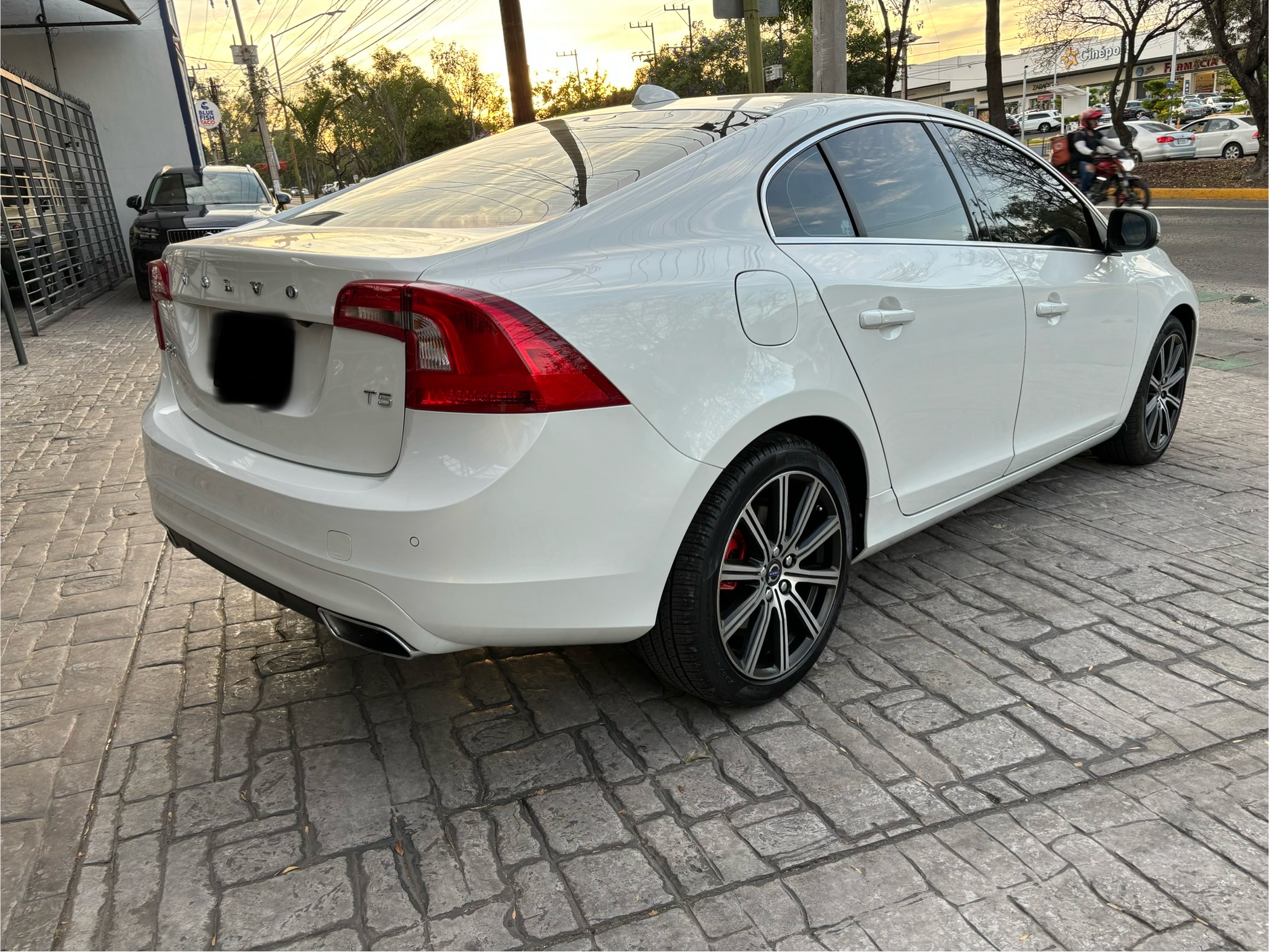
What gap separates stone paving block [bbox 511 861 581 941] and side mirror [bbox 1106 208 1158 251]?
129 inches

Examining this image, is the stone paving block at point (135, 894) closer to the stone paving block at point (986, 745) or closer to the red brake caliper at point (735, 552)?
the red brake caliper at point (735, 552)

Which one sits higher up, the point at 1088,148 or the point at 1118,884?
the point at 1088,148

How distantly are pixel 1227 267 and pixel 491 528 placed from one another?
11432 millimetres

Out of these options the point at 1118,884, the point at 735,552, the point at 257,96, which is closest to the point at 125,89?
the point at 735,552

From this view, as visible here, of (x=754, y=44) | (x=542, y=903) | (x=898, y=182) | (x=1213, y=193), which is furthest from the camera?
(x=1213, y=193)

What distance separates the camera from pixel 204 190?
14.0 metres

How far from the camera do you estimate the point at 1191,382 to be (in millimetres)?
6477

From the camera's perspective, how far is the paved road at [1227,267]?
7.42m

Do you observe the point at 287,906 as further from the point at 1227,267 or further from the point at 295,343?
the point at 1227,267

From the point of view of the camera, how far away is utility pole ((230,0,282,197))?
47.6 metres

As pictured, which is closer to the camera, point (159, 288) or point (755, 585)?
point (755, 585)

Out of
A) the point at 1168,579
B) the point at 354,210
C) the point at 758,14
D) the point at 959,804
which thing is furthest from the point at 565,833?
the point at 758,14

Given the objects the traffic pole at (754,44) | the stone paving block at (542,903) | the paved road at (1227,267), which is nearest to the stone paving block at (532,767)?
the stone paving block at (542,903)

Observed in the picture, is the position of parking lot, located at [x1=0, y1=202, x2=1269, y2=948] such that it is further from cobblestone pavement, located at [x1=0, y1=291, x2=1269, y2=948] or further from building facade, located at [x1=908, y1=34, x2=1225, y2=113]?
building facade, located at [x1=908, y1=34, x2=1225, y2=113]
